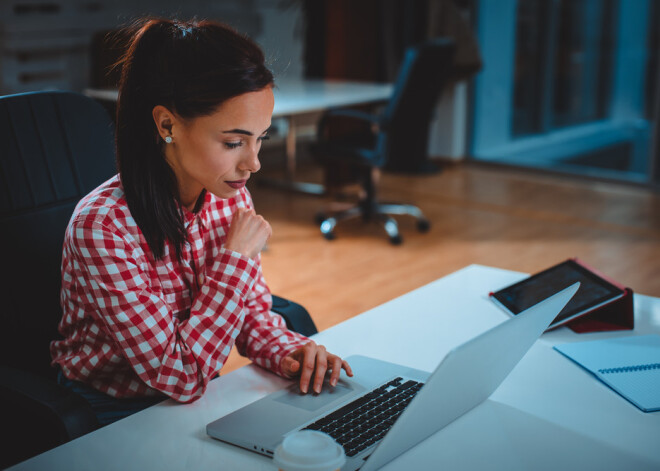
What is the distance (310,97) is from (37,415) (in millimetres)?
3295

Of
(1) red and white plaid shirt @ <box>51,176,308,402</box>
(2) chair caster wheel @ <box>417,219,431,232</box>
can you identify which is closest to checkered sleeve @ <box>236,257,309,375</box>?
(1) red and white plaid shirt @ <box>51,176,308,402</box>

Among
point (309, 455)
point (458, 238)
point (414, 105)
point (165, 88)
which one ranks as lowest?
point (458, 238)

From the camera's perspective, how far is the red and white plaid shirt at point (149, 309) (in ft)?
3.52

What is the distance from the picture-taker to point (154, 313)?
3.58ft

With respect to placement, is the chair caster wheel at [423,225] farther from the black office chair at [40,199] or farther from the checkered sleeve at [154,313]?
the checkered sleeve at [154,313]

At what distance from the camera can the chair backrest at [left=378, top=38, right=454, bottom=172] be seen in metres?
3.71

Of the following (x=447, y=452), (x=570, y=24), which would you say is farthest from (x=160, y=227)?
(x=570, y=24)

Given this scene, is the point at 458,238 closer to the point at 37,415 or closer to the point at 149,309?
the point at 149,309

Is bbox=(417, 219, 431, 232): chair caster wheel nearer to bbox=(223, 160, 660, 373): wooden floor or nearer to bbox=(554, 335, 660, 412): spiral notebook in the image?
bbox=(223, 160, 660, 373): wooden floor

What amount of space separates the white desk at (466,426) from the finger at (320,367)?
0.07m

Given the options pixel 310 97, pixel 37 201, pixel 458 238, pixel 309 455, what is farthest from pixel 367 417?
pixel 310 97

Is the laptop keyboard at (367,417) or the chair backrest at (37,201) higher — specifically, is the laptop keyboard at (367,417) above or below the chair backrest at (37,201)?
below

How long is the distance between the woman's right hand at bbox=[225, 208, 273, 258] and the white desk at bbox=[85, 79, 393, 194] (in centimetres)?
254

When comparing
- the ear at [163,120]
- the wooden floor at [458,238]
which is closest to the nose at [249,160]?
the ear at [163,120]
